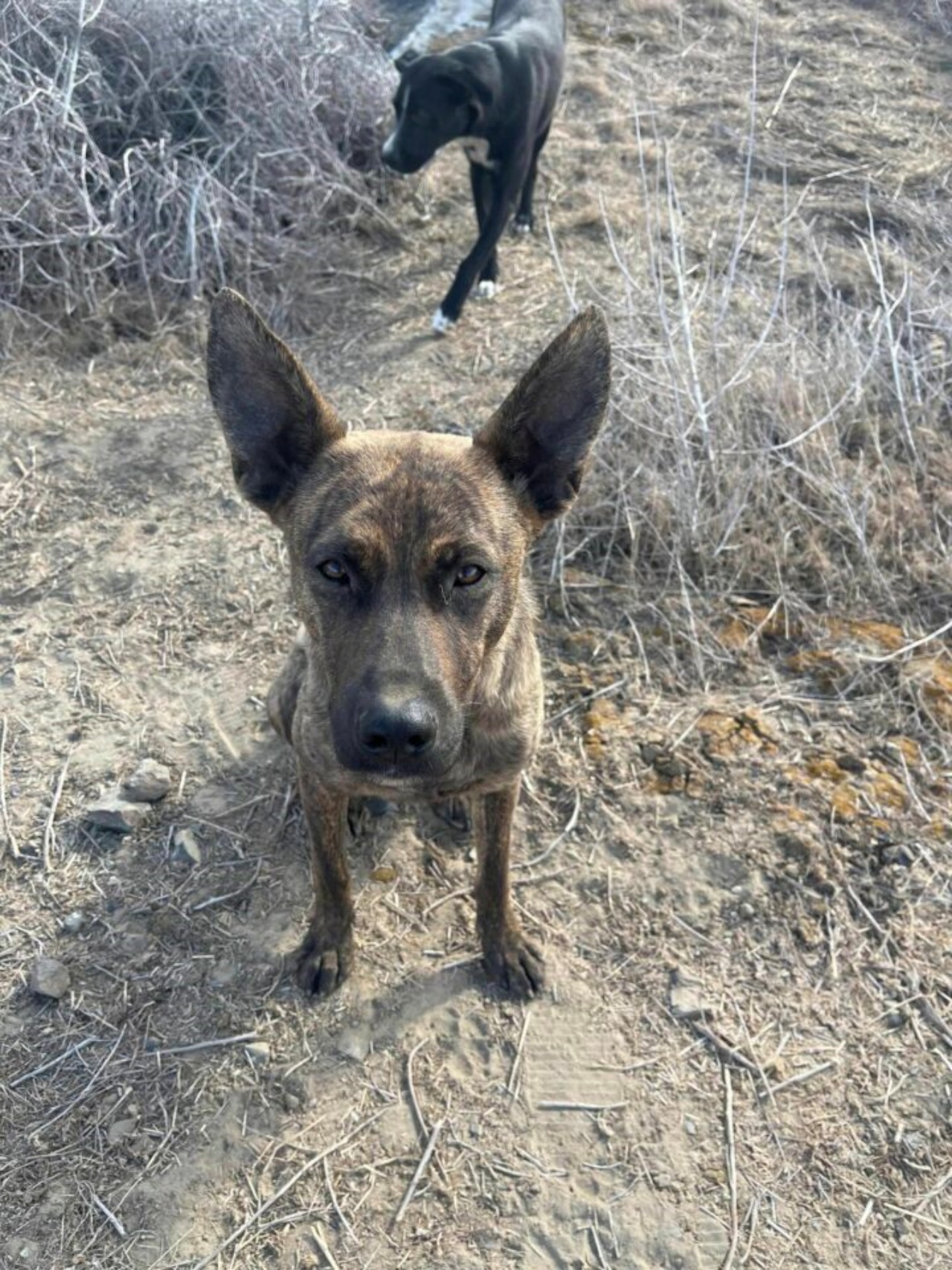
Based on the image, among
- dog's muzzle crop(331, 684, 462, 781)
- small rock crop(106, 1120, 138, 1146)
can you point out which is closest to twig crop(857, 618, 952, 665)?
dog's muzzle crop(331, 684, 462, 781)

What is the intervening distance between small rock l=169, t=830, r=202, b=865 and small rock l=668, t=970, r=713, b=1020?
157 cm

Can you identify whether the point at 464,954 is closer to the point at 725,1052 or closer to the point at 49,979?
the point at 725,1052

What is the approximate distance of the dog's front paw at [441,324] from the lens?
5.48 metres

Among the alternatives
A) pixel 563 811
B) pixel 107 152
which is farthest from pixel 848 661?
pixel 107 152

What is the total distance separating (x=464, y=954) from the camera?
294cm

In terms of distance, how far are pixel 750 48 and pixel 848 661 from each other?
23.3ft

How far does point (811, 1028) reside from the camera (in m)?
2.77

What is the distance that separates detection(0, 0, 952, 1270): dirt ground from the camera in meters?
2.39

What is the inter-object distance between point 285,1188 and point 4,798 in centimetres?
165

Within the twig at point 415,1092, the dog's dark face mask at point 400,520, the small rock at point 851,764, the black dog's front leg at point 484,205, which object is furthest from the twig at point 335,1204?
the black dog's front leg at point 484,205

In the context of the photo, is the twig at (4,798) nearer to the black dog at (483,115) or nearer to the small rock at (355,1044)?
the small rock at (355,1044)

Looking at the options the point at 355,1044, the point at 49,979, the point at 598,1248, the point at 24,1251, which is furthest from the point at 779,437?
the point at 24,1251

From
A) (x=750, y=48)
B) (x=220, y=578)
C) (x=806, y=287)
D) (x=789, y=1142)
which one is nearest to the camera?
(x=789, y=1142)

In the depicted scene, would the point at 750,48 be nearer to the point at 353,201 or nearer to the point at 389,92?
the point at 389,92
